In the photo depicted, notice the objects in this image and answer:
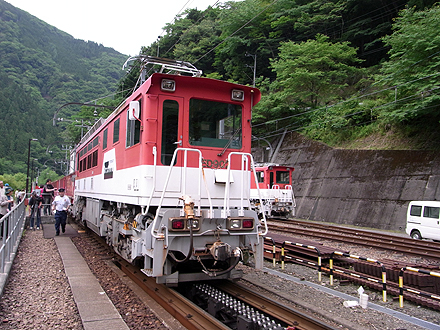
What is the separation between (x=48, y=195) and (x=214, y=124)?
14.0 meters

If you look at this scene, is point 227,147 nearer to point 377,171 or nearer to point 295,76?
point 377,171

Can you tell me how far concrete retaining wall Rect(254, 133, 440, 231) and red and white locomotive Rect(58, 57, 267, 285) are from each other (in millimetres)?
14475

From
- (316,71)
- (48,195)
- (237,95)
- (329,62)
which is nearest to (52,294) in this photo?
(237,95)

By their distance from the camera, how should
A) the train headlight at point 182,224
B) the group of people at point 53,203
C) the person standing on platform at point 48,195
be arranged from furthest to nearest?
1. the person standing on platform at point 48,195
2. the group of people at point 53,203
3. the train headlight at point 182,224

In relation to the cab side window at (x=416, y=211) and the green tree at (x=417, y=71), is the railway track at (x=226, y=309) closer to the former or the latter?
the cab side window at (x=416, y=211)

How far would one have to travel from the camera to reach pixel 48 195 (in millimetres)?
17641

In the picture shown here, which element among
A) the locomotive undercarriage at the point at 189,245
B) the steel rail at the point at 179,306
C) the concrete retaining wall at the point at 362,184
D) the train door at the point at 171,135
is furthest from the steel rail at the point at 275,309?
the concrete retaining wall at the point at 362,184

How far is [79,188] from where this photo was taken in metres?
14.3

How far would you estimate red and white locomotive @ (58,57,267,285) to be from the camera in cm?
555

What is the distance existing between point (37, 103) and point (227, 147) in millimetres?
114229

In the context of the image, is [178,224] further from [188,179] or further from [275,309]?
[275,309]

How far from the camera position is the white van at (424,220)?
1334 cm

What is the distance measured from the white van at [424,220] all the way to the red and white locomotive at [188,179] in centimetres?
1019

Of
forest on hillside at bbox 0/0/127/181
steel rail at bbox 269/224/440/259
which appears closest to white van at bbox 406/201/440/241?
steel rail at bbox 269/224/440/259
